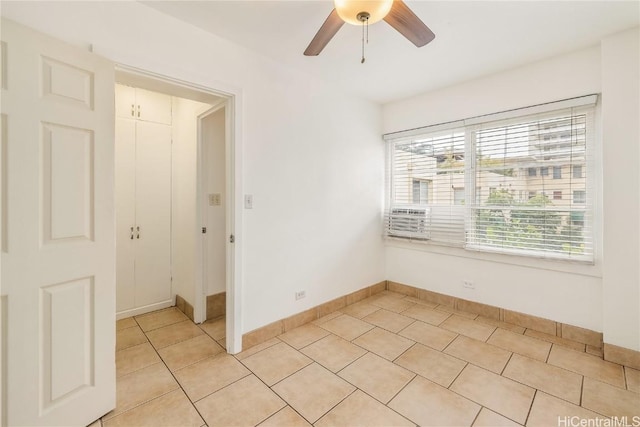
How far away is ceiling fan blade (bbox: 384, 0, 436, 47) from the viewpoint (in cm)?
148

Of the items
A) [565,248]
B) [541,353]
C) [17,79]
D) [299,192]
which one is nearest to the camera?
[17,79]

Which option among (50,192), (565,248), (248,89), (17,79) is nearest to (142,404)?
(50,192)

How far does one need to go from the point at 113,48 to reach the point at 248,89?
927 millimetres

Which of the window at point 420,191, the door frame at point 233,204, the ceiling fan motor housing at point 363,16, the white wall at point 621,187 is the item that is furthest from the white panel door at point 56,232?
the white wall at point 621,187

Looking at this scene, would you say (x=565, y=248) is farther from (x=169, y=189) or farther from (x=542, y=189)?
(x=169, y=189)

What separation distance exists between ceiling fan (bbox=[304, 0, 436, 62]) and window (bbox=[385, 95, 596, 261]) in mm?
1685

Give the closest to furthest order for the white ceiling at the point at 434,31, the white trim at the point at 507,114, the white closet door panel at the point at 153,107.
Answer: the white ceiling at the point at 434,31, the white trim at the point at 507,114, the white closet door panel at the point at 153,107

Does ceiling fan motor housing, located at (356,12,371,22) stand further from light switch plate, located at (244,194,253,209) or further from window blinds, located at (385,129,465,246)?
window blinds, located at (385,129,465,246)

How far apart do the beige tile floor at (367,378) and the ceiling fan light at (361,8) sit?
2221mm

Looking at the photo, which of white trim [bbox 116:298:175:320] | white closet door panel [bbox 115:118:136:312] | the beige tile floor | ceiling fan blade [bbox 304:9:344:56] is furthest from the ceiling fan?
white trim [bbox 116:298:175:320]

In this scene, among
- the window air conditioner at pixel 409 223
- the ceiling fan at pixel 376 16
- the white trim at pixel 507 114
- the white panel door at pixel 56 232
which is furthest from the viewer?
the window air conditioner at pixel 409 223

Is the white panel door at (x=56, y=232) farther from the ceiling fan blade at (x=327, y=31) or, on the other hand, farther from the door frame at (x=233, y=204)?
the ceiling fan blade at (x=327, y=31)

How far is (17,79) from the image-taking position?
1.30 meters

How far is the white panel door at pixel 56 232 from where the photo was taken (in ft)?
4.27
